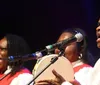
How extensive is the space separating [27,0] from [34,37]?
52 cm

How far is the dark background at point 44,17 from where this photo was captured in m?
4.13

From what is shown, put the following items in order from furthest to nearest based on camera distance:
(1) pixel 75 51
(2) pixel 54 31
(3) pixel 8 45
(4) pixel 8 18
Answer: (4) pixel 8 18 < (2) pixel 54 31 < (3) pixel 8 45 < (1) pixel 75 51

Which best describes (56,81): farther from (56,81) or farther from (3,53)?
(3,53)

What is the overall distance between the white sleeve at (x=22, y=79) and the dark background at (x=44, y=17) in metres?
1.18

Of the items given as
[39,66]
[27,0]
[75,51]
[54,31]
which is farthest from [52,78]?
[27,0]

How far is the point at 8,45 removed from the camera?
10.9 ft

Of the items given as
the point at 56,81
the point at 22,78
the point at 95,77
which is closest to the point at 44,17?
the point at 22,78

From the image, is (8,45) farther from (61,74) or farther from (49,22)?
(49,22)

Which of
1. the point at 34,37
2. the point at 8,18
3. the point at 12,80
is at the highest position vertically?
the point at 8,18

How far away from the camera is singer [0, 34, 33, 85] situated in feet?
10.2

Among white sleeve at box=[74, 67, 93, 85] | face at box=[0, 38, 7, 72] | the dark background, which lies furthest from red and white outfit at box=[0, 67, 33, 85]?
the dark background

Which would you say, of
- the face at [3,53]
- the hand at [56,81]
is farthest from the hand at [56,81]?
the face at [3,53]

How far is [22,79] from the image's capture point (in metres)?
3.09

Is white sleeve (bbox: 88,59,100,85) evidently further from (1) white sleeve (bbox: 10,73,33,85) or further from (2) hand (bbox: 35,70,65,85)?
(1) white sleeve (bbox: 10,73,33,85)
